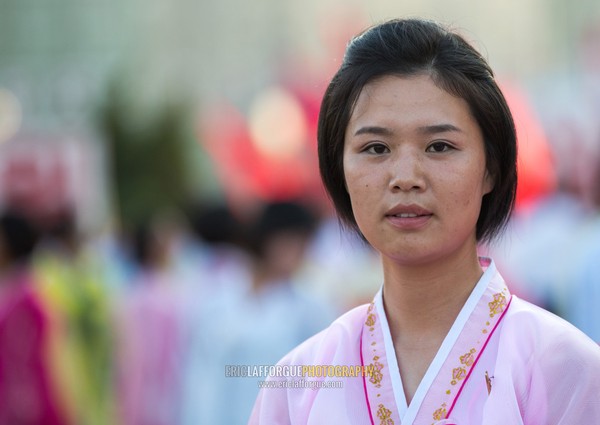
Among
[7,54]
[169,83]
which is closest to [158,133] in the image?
[169,83]

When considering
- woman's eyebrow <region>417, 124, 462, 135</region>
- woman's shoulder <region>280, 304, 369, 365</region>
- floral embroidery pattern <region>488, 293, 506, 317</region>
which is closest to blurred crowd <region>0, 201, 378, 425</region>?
woman's shoulder <region>280, 304, 369, 365</region>

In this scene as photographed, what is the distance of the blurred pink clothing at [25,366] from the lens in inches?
250

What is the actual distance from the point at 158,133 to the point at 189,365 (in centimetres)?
1379

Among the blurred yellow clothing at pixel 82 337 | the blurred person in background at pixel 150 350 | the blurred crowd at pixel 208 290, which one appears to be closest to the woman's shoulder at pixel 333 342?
the blurred crowd at pixel 208 290

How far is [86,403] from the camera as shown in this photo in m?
7.47

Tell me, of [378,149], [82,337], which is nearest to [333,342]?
[378,149]

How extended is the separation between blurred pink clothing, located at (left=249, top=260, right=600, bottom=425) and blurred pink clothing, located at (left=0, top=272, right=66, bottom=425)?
3.76 m

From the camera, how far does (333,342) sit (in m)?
2.86

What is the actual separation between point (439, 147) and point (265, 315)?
340 cm

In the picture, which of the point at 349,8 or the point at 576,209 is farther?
the point at 349,8

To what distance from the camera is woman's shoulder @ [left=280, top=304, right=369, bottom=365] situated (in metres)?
2.83

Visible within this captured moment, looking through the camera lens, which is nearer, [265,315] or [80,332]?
[265,315]

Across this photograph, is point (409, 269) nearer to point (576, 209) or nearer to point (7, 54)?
point (576, 209)

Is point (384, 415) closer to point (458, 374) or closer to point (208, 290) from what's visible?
point (458, 374)
